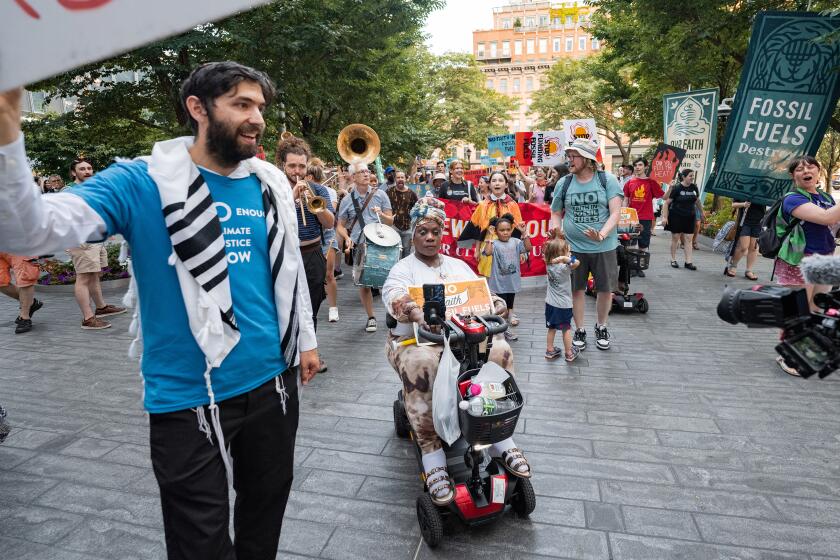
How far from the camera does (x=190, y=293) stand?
1693 millimetres

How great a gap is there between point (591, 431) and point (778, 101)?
5.85m

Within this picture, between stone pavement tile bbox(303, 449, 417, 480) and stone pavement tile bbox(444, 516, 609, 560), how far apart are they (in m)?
0.65

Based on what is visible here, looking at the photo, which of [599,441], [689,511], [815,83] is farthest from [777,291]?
[815,83]

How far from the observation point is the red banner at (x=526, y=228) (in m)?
8.04

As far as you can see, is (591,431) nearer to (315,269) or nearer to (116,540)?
(315,269)

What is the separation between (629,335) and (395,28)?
9.49 m

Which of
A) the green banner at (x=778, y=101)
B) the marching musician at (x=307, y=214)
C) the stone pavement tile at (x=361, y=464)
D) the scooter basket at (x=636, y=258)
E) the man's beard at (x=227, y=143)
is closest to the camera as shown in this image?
the man's beard at (x=227, y=143)

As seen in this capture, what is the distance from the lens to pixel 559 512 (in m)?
A: 2.85

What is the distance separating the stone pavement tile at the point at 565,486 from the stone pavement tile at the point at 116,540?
2.10 meters

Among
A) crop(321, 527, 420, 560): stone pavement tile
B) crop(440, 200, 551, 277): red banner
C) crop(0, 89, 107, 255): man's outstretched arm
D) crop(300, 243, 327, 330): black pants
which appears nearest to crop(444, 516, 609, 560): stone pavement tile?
crop(321, 527, 420, 560): stone pavement tile

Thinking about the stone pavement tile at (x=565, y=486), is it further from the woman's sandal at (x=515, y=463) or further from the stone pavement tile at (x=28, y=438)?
the stone pavement tile at (x=28, y=438)

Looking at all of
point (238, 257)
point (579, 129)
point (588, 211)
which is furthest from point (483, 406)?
point (579, 129)

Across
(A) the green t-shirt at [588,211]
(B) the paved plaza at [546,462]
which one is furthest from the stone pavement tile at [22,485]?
(A) the green t-shirt at [588,211]

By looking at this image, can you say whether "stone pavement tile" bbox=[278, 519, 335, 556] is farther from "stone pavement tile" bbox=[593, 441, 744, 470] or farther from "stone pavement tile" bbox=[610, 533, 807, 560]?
Result: "stone pavement tile" bbox=[593, 441, 744, 470]
